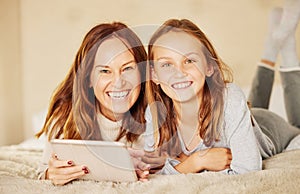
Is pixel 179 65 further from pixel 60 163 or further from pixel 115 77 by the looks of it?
pixel 60 163

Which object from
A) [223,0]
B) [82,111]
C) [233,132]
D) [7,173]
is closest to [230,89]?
[233,132]

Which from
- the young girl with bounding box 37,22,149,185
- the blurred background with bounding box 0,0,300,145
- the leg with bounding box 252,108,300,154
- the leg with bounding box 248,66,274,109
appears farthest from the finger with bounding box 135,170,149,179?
the blurred background with bounding box 0,0,300,145

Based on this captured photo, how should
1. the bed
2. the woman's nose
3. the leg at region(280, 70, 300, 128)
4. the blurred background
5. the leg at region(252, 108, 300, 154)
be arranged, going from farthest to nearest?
the blurred background → the leg at region(280, 70, 300, 128) → the leg at region(252, 108, 300, 154) → the woman's nose → the bed

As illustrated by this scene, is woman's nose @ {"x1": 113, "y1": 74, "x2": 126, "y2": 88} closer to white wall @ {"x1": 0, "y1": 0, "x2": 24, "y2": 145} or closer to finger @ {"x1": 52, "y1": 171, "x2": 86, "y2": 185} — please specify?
finger @ {"x1": 52, "y1": 171, "x2": 86, "y2": 185}

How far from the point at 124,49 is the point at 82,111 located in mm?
175

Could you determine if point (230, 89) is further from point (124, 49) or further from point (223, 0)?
point (223, 0)

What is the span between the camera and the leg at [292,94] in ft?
6.00

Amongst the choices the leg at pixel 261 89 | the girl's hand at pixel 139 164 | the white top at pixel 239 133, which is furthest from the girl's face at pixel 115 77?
the leg at pixel 261 89

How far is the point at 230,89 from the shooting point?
43.6 inches

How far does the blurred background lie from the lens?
2.26m

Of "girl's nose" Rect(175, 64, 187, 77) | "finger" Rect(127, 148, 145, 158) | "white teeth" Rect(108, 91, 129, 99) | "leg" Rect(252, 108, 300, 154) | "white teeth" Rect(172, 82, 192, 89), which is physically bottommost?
"leg" Rect(252, 108, 300, 154)

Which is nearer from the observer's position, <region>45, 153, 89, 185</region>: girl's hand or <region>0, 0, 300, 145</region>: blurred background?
<region>45, 153, 89, 185</region>: girl's hand

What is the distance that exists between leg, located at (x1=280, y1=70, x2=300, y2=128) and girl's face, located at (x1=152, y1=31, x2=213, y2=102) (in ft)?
2.79

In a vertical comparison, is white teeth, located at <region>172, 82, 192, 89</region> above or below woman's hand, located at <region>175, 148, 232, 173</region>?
above
